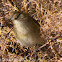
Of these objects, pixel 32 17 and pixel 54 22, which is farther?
pixel 32 17

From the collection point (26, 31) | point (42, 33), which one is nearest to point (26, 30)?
point (26, 31)

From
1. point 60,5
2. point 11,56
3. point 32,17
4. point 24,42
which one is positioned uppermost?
point 60,5

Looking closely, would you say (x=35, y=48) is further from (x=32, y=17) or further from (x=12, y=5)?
(x=12, y=5)

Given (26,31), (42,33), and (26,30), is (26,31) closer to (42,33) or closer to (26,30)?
(26,30)

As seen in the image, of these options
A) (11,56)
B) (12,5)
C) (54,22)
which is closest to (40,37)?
(54,22)

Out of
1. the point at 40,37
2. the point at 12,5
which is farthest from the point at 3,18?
the point at 40,37

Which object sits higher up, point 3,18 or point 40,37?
point 3,18
